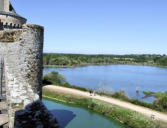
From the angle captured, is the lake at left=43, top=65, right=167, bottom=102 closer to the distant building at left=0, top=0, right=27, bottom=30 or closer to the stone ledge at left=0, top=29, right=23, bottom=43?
the distant building at left=0, top=0, right=27, bottom=30

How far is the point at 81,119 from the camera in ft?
47.9

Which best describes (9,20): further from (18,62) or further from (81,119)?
(81,119)

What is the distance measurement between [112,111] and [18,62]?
40.7 feet

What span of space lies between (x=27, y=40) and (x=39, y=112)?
2.27 m

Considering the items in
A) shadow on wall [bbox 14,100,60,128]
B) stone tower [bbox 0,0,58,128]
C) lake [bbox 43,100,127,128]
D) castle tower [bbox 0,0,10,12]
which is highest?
castle tower [bbox 0,0,10,12]

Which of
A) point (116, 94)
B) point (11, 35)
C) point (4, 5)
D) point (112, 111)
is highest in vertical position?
point (4, 5)

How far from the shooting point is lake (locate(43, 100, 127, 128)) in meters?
13.3

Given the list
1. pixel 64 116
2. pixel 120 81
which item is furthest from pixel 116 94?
pixel 120 81

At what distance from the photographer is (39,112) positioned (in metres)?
5.38

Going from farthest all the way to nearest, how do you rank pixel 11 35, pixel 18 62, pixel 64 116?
pixel 64 116 → pixel 18 62 → pixel 11 35

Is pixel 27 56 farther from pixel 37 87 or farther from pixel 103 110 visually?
pixel 103 110

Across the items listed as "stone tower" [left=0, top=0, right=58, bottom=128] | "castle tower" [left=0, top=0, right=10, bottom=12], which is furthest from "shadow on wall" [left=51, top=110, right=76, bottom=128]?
"castle tower" [left=0, top=0, right=10, bottom=12]

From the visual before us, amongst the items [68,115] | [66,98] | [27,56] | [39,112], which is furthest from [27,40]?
[66,98]

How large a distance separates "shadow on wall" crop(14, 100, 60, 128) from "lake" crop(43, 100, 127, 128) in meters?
7.62
